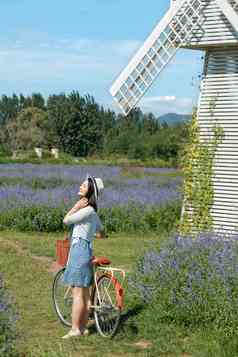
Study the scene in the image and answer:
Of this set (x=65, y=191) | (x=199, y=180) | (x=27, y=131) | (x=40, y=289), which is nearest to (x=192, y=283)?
(x=40, y=289)

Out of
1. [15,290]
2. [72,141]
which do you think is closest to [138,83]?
[15,290]

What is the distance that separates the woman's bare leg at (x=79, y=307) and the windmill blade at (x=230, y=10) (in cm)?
593

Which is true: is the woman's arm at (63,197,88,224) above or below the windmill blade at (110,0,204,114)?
below

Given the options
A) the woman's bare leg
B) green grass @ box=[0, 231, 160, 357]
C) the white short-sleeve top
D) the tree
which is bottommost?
green grass @ box=[0, 231, 160, 357]

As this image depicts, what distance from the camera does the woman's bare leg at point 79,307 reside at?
7.85m

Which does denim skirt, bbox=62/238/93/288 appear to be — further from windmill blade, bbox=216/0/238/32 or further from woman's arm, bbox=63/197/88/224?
windmill blade, bbox=216/0/238/32

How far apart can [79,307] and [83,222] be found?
0.84 m

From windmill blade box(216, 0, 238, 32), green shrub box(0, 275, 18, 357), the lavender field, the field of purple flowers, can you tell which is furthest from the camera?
the lavender field

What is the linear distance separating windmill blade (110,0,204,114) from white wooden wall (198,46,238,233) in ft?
2.39

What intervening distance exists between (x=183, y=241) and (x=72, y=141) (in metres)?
61.9

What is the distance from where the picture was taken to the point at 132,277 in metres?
8.96

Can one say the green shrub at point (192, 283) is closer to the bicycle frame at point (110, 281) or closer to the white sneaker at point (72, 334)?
the bicycle frame at point (110, 281)

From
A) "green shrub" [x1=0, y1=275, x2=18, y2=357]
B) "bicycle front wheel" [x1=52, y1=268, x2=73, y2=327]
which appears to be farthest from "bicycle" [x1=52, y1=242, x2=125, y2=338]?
"green shrub" [x1=0, y1=275, x2=18, y2=357]

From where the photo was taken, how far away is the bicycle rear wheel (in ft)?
25.8
